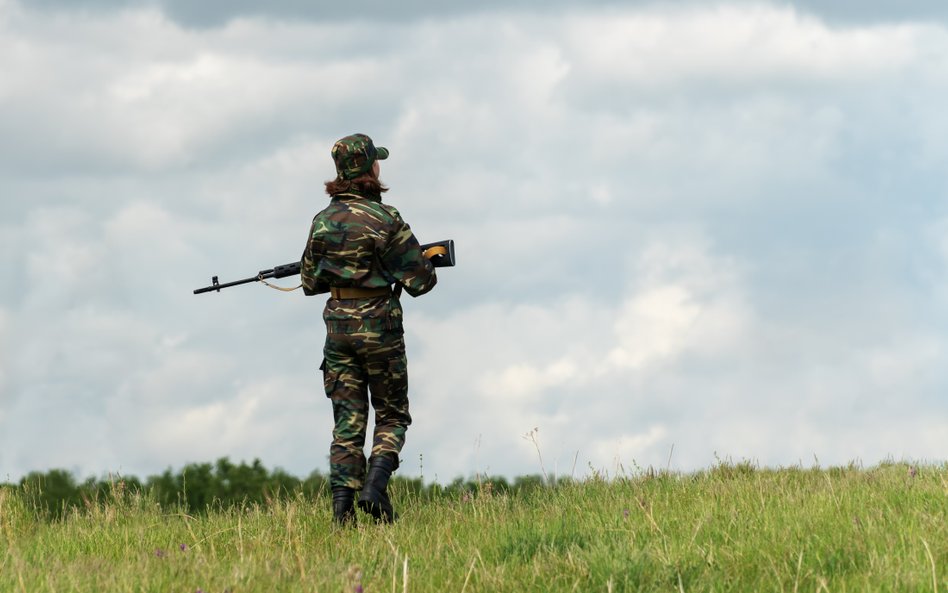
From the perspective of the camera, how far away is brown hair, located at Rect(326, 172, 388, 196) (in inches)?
360

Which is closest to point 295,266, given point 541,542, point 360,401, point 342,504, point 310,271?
point 310,271

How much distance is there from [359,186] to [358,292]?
955 mm

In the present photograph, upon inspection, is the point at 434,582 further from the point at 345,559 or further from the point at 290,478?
the point at 290,478

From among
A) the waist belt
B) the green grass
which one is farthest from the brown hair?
the green grass

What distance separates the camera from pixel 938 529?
6711 millimetres

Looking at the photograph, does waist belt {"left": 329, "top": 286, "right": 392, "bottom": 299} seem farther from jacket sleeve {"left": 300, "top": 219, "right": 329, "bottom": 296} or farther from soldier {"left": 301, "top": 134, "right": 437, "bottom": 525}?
jacket sleeve {"left": 300, "top": 219, "right": 329, "bottom": 296}

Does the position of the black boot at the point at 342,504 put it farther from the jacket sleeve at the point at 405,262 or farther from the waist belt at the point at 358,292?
the jacket sleeve at the point at 405,262

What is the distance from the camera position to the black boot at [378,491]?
8.79 metres

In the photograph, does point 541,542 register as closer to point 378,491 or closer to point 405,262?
point 378,491

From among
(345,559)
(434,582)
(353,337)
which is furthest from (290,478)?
(434,582)

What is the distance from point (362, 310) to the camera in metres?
8.88

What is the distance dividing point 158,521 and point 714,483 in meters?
5.17

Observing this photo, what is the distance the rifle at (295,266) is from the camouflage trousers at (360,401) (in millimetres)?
762

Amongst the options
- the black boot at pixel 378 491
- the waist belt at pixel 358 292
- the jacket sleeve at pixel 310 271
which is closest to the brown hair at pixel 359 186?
the jacket sleeve at pixel 310 271
